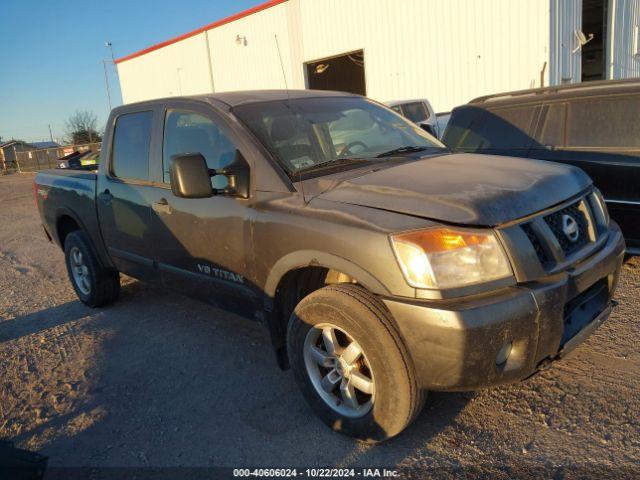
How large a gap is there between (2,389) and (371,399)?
8.93 ft

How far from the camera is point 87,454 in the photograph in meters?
2.79

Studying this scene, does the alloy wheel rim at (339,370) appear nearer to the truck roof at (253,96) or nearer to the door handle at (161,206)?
the door handle at (161,206)

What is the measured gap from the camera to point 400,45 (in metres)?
17.3

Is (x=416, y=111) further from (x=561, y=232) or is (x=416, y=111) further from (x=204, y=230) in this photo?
(x=561, y=232)

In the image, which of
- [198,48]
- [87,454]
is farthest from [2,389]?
[198,48]

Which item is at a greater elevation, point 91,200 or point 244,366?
point 91,200

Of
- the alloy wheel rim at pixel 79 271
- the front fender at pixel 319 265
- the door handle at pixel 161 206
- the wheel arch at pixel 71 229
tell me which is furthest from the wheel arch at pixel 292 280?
the alloy wheel rim at pixel 79 271

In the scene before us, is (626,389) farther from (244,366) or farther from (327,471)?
(244,366)

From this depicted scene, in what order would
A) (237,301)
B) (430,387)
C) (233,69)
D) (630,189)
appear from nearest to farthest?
1. (430,387)
2. (237,301)
3. (630,189)
4. (233,69)

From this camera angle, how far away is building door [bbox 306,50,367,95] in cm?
2102

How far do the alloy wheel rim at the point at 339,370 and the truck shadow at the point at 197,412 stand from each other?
207 mm

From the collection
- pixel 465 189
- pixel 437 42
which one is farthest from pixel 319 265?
pixel 437 42

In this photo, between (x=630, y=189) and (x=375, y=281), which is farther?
(x=630, y=189)

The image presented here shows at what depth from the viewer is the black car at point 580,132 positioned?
177 inches
